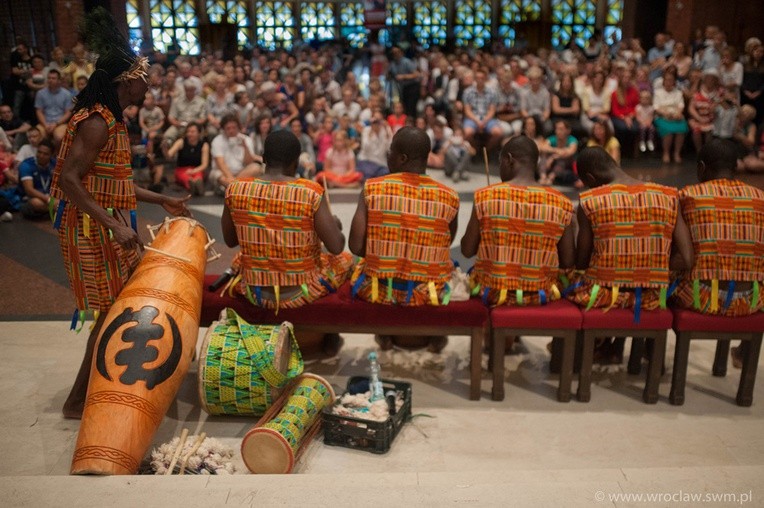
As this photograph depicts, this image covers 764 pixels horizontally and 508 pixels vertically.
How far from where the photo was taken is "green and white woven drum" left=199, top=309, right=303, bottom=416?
322cm

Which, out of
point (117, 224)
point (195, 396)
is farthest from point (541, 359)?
point (117, 224)

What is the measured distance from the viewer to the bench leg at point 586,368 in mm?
3568

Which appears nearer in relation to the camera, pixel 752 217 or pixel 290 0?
pixel 752 217

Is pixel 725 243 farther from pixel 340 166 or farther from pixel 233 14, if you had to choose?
pixel 233 14

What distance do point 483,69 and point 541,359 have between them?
7.37 metres

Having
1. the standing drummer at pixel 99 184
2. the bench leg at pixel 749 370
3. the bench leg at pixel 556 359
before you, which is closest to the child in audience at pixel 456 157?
the bench leg at pixel 556 359

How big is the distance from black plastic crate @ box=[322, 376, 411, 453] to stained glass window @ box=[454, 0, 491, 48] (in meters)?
17.2

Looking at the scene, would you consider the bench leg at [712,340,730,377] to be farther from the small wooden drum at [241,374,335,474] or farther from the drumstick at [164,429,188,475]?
the drumstick at [164,429,188,475]

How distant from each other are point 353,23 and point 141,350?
17.4m

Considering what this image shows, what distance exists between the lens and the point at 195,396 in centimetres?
369

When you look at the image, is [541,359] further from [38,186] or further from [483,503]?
[38,186]

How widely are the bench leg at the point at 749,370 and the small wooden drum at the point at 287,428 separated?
190 centimetres

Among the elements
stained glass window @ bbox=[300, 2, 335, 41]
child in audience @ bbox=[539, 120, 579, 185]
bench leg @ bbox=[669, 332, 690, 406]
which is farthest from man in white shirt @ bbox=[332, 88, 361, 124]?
stained glass window @ bbox=[300, 2, 335, 41]

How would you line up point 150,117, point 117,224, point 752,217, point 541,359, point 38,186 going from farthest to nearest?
point 150,117 → point 38,186 → point 541,359 → point 752,217 → point 117,224
